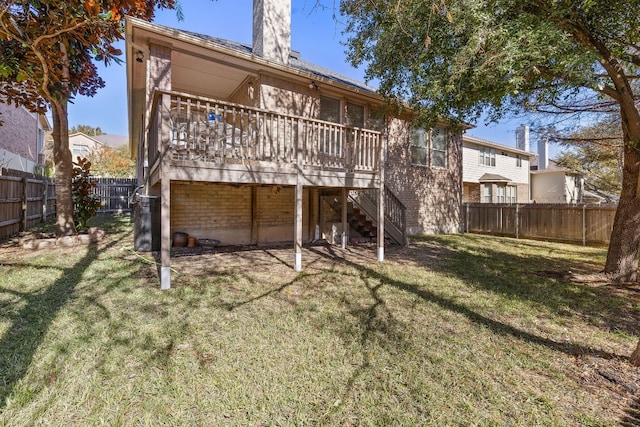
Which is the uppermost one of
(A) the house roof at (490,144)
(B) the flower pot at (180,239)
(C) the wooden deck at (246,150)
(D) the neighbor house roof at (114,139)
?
(D) the neighbor house roof at (114,139)

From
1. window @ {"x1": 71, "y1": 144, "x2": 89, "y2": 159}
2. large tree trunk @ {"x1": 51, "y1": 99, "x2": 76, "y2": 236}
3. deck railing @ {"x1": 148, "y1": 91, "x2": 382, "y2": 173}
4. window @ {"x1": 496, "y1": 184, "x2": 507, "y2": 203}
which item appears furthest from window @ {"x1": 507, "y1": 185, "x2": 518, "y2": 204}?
window @ {"x1": 71, "y1": 144, "x2": 89, "y2": 159}

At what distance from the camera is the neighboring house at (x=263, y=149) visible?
5.41 metres

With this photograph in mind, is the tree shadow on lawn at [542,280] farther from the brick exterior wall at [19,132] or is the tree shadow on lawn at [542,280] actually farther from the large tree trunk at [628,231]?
the brick exterior wall at [19,132]

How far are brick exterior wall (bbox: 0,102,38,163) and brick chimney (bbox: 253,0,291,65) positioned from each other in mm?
12436

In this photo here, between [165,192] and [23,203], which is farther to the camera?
[23,203]

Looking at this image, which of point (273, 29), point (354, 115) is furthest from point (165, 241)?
point (354, 115)

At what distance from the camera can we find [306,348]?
310 centimetres

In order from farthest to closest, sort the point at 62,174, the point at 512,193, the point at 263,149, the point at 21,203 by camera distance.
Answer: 1. the point at 512,193
2. the point at 21,203
3. the point at 62,174
4. the point at 263,149

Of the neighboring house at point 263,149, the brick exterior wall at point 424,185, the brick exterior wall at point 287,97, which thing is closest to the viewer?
the neighboring house at point 263,149

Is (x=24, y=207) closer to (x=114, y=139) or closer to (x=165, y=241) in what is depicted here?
(x=165, y=241)

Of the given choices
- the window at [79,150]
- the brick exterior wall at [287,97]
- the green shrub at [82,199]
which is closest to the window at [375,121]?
the brick exterior wall at [287,97]

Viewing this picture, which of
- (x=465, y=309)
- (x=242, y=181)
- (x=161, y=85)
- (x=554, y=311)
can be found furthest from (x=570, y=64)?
(x=161, y=85)

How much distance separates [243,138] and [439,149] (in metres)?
9.58

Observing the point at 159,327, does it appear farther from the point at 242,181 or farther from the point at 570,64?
the point at 570,64
